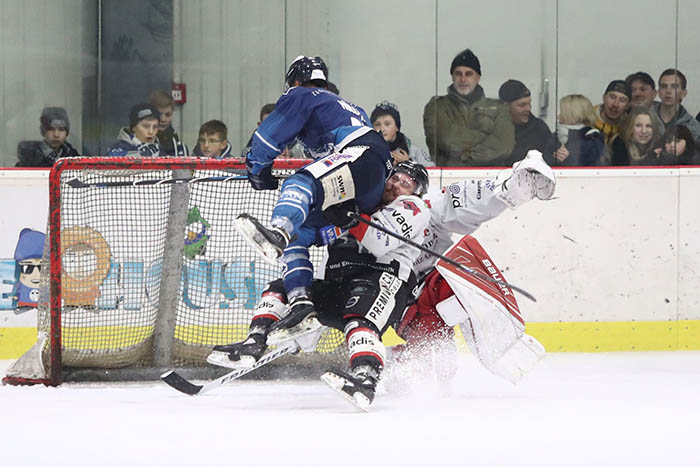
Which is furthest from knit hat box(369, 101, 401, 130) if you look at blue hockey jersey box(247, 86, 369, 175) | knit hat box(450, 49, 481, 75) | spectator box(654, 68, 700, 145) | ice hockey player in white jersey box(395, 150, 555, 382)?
blue hockey jersey box(247, 86, 369, 175)

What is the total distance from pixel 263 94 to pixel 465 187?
197 cm

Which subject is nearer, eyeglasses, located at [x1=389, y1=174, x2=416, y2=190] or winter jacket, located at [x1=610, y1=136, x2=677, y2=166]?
eyeglasses, located at [x1=389, y1=174, x2=416, y2=190]

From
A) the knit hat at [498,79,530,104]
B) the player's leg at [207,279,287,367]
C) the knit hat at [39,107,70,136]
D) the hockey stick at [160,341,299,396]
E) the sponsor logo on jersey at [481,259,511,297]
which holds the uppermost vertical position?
the knit hat at [498,79,530,104]

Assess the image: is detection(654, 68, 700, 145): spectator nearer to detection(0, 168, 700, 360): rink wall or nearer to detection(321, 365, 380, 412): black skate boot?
detection(0, 168, 700, 360): rink wall

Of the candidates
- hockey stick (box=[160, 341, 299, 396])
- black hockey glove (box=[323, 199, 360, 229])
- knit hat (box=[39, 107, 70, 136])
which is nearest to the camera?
black hockey glove (box=[323, 199, 360, 229])

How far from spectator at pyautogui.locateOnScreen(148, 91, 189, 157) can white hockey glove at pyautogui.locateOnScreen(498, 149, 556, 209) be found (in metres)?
2.21

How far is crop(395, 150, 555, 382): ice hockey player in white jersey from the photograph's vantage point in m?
3.35

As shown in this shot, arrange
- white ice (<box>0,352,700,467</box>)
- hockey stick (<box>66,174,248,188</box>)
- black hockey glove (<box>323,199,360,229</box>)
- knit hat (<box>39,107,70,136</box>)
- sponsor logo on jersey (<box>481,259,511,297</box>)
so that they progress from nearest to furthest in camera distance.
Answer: white ice (<box>0,352,700,467</box>), black hockey glove (<box>323,199,360,229</box>), sponsor logo on jersey (<box>481,259,511,297</box>), hockey stick (<box>66,174,248,188</box>), knit hat (<box>39,107,70,136</box>)

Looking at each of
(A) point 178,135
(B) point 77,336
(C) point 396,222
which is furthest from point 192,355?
(A) point 178,135

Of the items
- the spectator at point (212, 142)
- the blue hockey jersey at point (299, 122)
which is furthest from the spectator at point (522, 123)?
the blue hockey jersey at point (299, 122)

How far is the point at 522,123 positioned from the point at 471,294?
2032mm

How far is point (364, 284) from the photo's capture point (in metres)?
3.10

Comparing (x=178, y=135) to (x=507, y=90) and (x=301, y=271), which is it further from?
(x=301, y=271)

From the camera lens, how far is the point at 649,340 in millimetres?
4812
